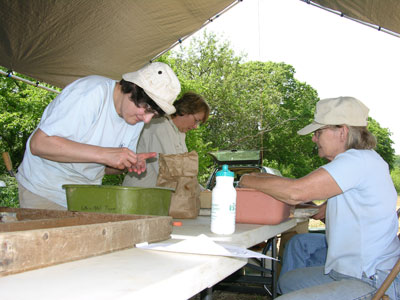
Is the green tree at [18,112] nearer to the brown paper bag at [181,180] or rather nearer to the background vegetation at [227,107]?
the background vegetation at [227,107]

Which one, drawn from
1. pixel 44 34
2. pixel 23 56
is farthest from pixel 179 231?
pixel 23 56

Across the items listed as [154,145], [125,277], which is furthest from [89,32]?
[125,277]

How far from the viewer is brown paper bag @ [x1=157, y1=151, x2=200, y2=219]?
213cm

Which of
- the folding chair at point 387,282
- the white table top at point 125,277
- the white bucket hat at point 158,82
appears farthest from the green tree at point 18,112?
the white table top at point 125,277

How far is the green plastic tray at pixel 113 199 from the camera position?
5.00 feet

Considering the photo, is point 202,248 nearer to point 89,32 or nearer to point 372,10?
point 372,10

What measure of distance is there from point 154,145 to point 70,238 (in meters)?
2.23

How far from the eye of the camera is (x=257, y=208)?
1947mm

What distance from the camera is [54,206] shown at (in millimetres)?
1985

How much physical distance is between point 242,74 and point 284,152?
26.4 feet

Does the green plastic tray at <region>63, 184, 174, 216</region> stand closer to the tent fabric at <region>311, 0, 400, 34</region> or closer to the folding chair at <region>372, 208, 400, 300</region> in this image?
the folding chair at <region>372, 208, 400, 300</region>

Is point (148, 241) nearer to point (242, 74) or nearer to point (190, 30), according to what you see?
point (190, 30)

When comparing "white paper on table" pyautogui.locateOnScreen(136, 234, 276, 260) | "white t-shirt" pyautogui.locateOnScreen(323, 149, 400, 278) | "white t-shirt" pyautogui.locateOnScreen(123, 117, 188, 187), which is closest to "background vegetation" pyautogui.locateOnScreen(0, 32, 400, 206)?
"white t-shirt" pyautogui.locateOnScreen(123, 117, 188, 187)

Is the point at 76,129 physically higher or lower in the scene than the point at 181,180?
higher
